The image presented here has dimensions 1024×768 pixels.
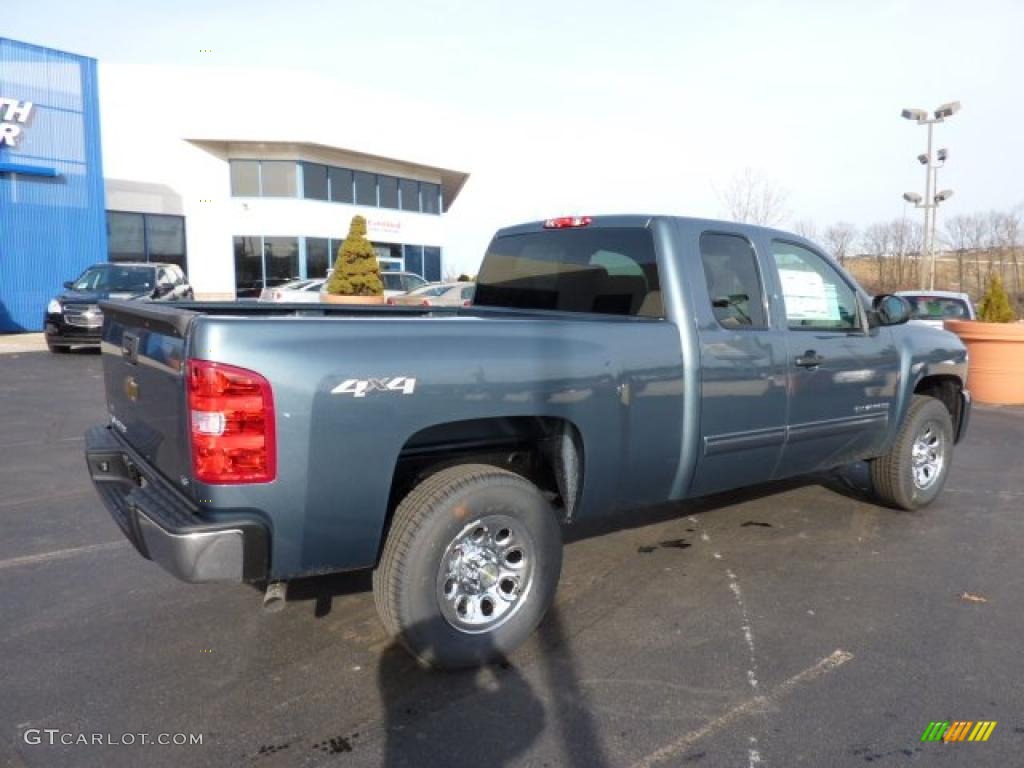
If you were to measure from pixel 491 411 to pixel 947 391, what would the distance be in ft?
14.5

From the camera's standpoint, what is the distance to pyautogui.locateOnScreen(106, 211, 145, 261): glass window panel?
26531 millimetres

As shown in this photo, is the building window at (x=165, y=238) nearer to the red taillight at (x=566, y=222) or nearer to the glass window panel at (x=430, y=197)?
the glass window panel at (x=430, y=197)

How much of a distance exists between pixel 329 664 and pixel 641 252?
253cm

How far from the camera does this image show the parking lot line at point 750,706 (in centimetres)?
279

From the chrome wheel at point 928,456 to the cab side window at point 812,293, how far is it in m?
1.31

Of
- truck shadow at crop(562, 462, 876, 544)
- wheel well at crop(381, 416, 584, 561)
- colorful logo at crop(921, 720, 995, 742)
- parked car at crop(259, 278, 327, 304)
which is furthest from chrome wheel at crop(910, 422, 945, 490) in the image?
parked car at crop(259, 278, 327, 304)

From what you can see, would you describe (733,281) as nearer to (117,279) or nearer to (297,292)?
(117,279)

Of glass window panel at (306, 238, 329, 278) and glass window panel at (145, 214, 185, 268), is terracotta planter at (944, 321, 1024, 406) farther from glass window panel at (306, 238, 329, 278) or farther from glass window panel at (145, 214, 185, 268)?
glass window panel at (145, 214, 185, 268)

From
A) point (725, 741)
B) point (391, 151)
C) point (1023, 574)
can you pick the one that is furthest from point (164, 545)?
point (391, 151)

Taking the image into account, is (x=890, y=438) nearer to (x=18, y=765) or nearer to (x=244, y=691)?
(x=244, y=691)

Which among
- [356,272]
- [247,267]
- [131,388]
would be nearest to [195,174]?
[247,267]

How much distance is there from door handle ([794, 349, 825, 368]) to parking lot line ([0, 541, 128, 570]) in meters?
4.15

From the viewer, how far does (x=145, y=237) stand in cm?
2773

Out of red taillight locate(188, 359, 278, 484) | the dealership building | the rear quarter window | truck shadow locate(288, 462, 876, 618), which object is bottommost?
truck shadow locate(288, 462, 876, 618)
